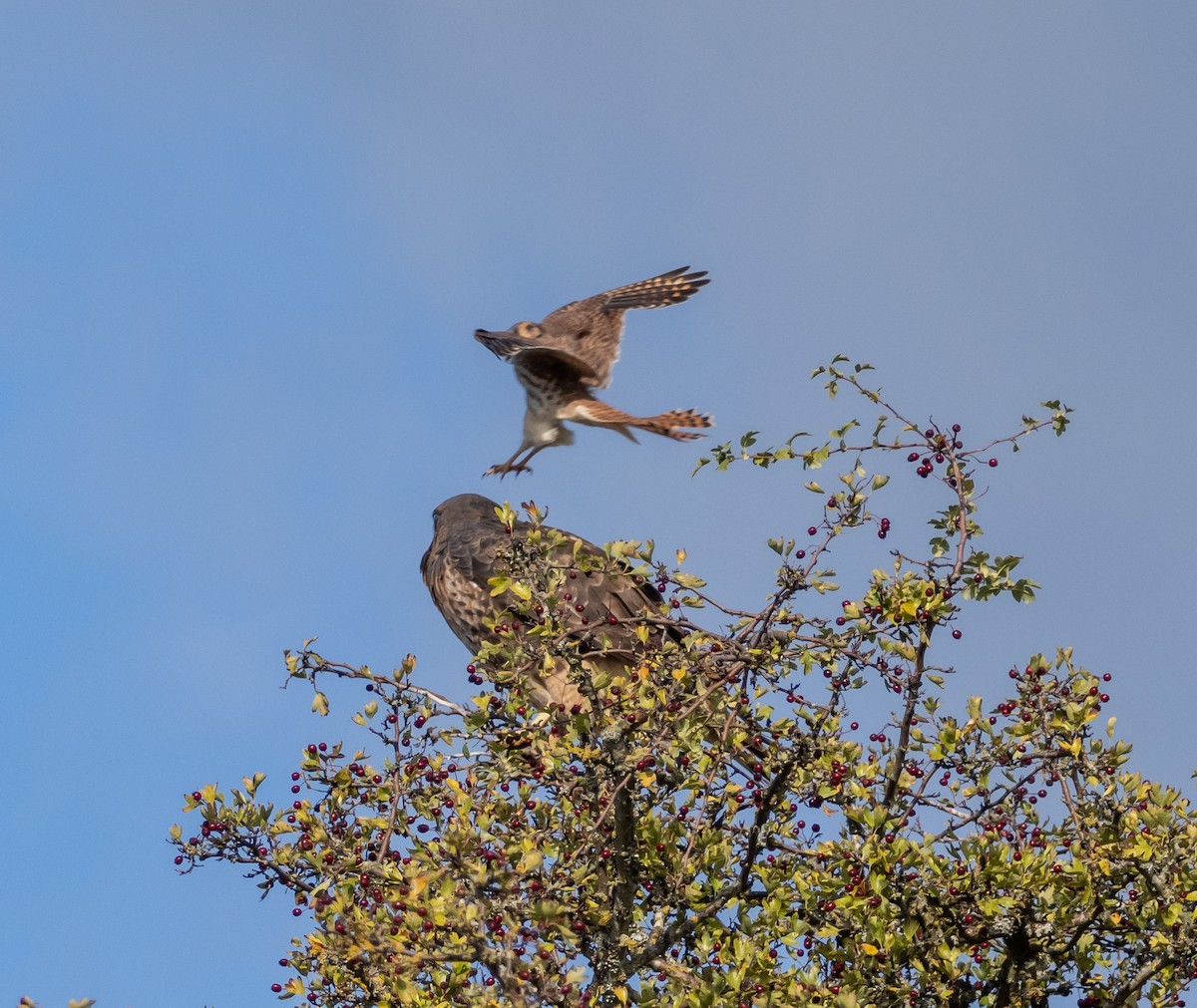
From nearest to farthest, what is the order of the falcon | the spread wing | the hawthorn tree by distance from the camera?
the hawthorn tree
the falcon
the spread wing

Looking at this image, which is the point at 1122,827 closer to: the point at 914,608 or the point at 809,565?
the point at 914,608

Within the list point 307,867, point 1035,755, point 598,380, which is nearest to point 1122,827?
point 1035,755

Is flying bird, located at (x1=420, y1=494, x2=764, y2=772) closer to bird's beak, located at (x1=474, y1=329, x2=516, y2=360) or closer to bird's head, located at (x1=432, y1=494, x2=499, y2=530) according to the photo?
bird's head, located at (x1=432, y1=494, x2=499, y2=530)

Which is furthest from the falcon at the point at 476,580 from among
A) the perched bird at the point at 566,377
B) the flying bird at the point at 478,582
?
the perched bird at the point at 566,377

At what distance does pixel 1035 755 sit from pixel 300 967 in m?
3.02

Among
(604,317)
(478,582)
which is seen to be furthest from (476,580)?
(604,317)

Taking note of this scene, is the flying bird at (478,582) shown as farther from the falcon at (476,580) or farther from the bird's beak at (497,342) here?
the bird's beak at (497,342)

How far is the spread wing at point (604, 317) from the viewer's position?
33.8 ft

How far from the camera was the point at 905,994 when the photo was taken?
5.43 m

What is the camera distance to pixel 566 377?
9469 millimetres

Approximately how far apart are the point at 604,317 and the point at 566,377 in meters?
1.64

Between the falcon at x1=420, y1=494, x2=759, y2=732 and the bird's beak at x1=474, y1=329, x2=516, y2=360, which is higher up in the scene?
the bird's beak at x1=474, y1=329, x2=516, y2=360

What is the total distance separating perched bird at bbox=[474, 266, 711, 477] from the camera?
901 cm

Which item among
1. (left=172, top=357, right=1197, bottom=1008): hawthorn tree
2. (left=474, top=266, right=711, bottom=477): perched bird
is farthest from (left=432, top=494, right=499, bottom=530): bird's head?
(left=172, top=357, right=1197, bottom=1008): hawthorn tree
